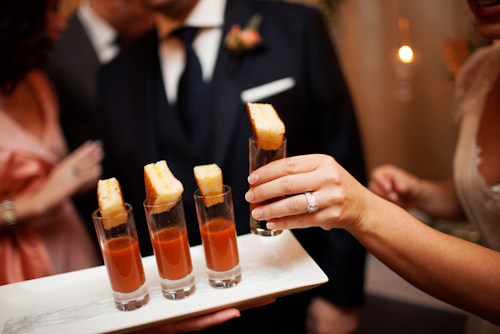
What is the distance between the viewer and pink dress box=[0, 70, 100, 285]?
1.88 metres

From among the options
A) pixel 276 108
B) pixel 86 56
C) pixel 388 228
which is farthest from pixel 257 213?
pixel 86 56

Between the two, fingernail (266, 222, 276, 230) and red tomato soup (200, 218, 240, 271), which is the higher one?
fingernail (266, 222, 276, 230)

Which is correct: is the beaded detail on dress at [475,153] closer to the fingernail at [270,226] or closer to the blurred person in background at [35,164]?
the fingernail at [270,226]

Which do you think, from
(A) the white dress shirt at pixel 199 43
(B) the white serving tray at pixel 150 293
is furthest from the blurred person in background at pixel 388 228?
(A) the white dress shirt at pixel 199 43

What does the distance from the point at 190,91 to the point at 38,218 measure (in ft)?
3.87

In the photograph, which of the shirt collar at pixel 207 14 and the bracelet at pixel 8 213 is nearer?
the shirt collar at pixel 207 14

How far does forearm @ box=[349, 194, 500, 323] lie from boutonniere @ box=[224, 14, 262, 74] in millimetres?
970

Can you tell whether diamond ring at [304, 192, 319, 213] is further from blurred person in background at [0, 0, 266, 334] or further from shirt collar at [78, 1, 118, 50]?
shirt collar at [78, 1, 118, 50]

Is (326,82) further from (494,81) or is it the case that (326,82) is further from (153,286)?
(153,286)

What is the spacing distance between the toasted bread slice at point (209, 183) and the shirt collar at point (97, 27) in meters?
1.94

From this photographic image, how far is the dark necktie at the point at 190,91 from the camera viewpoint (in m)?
1.72

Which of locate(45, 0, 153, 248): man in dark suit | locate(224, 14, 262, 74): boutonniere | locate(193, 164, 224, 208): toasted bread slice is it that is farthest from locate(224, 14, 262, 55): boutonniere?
locate(45, 0, 153, 248): man in dark suit

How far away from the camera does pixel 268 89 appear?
65.2 inches

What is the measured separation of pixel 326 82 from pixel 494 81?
28.1 inches
